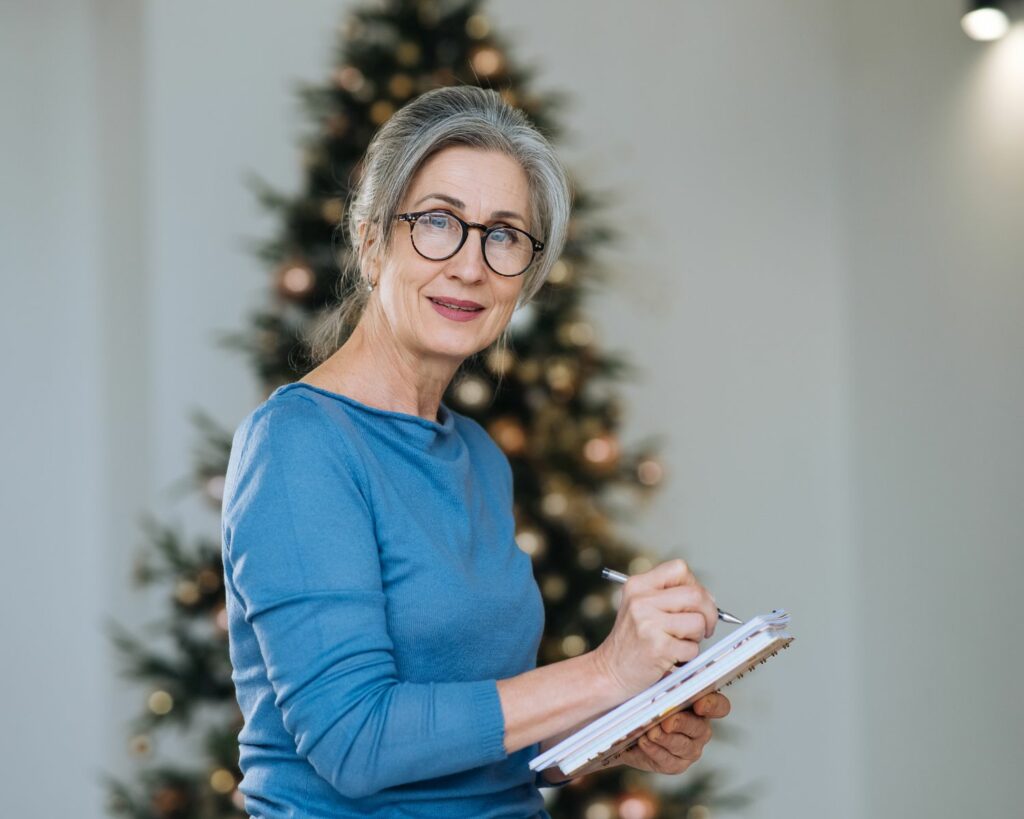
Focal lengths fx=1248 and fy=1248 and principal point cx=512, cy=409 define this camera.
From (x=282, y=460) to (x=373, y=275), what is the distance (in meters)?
0.39

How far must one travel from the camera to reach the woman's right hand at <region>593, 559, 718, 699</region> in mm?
1188

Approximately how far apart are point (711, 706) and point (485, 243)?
587 mm

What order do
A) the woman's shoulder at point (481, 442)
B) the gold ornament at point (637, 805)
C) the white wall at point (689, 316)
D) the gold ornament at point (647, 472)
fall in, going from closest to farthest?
the woman's shoulder at point (481, 442)
the gold ornament at point (637, 805)
the gold ornament at point (647, 472)
the white wall at point (689, 316)

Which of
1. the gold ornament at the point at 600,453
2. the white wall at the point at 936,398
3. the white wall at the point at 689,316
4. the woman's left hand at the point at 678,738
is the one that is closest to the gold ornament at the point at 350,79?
the white wall at the point at 689,316

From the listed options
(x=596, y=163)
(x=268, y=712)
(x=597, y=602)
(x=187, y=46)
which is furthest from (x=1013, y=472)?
(x=187, y=46)

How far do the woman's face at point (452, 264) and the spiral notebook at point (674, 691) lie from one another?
50cm

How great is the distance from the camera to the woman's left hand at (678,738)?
1.36 metres

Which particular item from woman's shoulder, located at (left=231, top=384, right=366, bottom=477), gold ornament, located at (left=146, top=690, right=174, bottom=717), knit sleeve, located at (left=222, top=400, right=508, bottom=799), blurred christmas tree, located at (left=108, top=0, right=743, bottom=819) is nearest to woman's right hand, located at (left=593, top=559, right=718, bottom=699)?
knit sleeve, located at (left=222, top=400, right=508, bottom=799)

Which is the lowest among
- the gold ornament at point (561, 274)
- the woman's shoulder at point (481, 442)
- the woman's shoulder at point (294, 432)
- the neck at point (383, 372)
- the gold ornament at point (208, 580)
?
the gold ornament at point (208, 580)

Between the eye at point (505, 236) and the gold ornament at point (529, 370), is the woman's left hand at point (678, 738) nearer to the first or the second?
the eye at point (505, 236)

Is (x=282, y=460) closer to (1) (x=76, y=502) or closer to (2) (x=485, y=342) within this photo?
(2) (x=485, y=342)

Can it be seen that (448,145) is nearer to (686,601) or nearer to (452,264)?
(452,264)

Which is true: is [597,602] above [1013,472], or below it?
below

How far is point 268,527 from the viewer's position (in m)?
1.19
